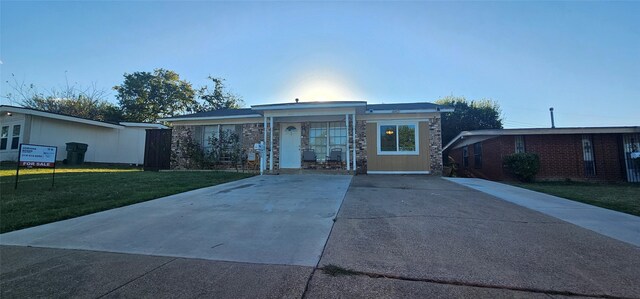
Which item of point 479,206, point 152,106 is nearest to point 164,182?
point 479,206

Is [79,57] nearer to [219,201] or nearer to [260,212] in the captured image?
[219,201]

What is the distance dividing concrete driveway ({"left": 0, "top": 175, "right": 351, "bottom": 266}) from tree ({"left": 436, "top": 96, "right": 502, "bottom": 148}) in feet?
74.4

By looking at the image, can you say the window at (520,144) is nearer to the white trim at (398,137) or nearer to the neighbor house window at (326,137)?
the white trim at (398,137)

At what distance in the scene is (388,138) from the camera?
12.5 m

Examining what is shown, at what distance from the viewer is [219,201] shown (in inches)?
234

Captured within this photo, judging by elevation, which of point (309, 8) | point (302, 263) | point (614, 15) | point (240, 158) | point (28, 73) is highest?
point (28, 73)

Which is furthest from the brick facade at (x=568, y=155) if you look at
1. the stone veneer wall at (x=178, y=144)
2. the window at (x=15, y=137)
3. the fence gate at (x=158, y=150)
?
the window at (x=15, y=137)

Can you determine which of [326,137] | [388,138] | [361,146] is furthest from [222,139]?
[388,138]

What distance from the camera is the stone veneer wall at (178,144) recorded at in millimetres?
14523

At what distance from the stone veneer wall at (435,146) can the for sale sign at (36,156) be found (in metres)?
12.8

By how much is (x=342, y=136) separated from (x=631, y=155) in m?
12.2

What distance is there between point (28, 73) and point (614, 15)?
1378 inches

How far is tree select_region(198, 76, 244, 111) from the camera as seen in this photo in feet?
105

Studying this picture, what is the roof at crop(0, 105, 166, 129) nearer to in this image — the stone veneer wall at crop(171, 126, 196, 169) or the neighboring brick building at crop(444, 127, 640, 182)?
the stone veneer wall at crop(171, 126, 196, 169)
